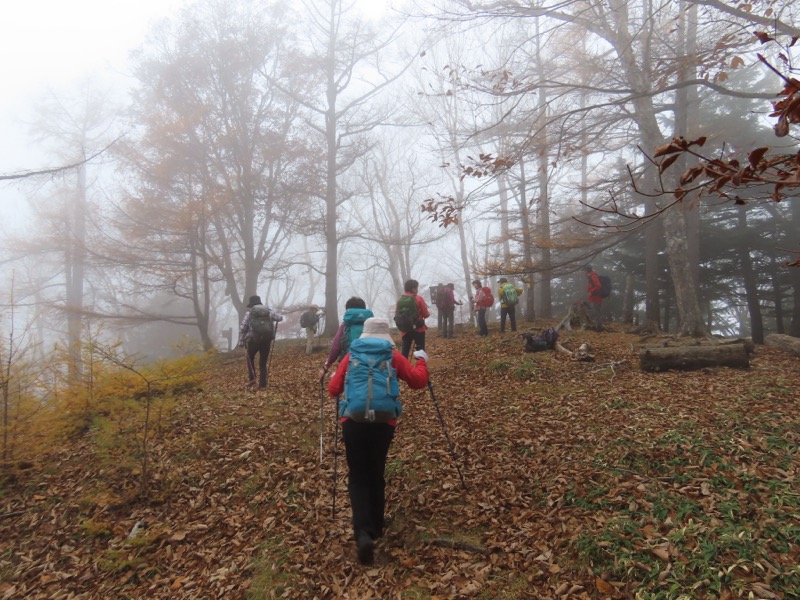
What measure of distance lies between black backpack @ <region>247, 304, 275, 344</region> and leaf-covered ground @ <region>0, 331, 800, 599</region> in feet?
6.70

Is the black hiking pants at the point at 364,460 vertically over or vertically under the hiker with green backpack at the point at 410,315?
under

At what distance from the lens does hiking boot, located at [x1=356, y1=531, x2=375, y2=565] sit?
3623 millimetres

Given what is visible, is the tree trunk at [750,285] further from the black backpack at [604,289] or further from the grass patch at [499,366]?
the grass patch at [499,366]

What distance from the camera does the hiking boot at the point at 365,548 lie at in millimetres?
3623

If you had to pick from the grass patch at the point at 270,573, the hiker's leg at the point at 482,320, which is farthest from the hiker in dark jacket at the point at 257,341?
the hiker's leg at the point at 482,320

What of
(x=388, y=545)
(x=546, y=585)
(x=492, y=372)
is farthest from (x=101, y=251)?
(x=546, y=585)

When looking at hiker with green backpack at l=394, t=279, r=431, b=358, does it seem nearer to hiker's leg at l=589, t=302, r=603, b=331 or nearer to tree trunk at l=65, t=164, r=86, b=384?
tree trunk at l=65, t=164, r=86, b=384

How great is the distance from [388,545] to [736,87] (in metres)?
21.8

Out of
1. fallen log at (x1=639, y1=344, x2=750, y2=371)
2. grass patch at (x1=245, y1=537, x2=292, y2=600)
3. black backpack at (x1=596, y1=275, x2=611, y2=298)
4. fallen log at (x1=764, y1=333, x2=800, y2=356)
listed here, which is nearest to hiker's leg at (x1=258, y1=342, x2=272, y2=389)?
grass patch at (x1=245, y1=537, x2=292, y2=600)

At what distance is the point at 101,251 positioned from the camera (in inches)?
555

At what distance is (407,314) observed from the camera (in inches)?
340

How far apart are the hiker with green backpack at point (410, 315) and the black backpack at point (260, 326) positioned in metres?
2.66

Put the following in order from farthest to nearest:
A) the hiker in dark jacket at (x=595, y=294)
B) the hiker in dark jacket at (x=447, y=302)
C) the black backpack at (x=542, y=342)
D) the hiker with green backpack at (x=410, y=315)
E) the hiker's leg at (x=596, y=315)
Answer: the hiker in dark jacket at (x=447, y=302) → the hiker in dark jacket at (x=595, y=294) → the hiker's leg at (x=596, y=315) → the black backpack at (x=542, y=342) → the hiker with green backpack at (x=410, y=315)

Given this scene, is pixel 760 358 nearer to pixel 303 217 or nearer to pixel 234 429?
pixel 234 429
